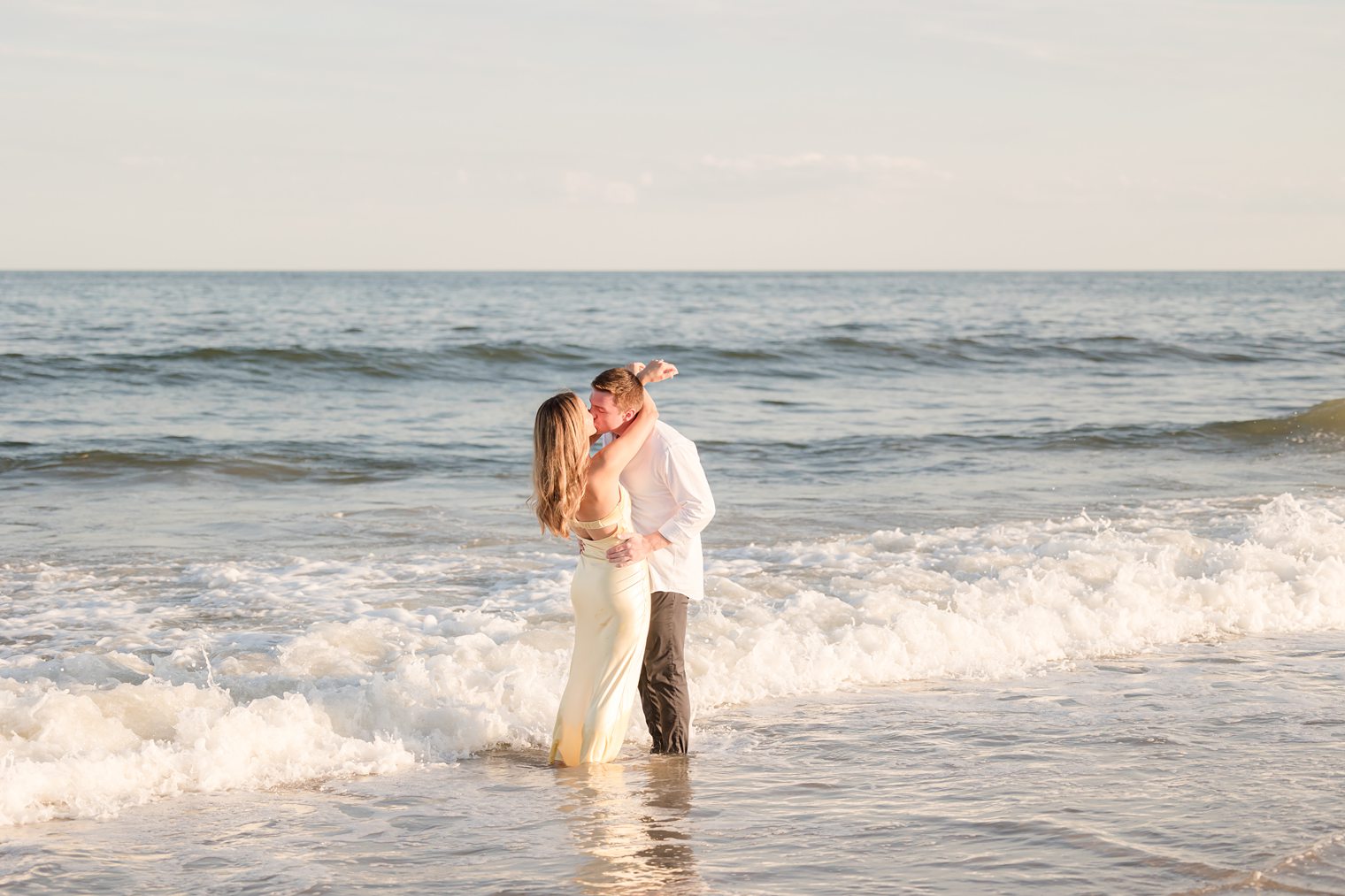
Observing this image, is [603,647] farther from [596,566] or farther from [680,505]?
[680,505]

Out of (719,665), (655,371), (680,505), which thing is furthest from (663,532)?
(719,665)

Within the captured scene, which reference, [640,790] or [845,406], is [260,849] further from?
[845,406]

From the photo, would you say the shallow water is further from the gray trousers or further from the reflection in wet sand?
the gray trousers

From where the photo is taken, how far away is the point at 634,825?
15.9 feet

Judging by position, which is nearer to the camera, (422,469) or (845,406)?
(422,469)

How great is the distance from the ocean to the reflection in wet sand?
0.08ft

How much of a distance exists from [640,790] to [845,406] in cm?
1652

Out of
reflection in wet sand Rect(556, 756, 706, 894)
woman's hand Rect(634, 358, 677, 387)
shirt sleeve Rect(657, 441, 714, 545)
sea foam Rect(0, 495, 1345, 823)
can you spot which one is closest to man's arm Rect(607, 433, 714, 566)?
shirt sleeve Rect(657, 441, 714, 545)

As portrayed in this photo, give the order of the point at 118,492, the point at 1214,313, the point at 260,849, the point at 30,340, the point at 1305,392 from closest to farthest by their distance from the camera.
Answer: the point at 260,849, the point at 118,492, the point at 1305,392, the point at 30,340, the point at 1214,313

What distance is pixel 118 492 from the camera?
12.8m

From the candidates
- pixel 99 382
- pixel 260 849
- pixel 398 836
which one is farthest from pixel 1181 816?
pixel 99 382

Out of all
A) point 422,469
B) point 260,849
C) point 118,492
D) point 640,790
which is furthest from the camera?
point 422,469

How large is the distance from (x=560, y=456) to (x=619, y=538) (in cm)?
49

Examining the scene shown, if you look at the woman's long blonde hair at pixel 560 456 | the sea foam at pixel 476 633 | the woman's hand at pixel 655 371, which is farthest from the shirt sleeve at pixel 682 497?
the sea foam at pixel 476 633
